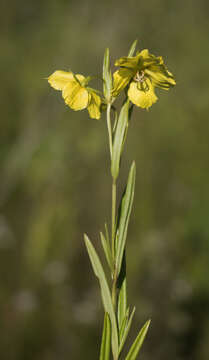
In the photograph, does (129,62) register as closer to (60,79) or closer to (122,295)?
(60,79)

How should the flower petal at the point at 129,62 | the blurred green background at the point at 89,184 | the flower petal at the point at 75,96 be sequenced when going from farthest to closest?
the blurred green background at the point at 89,184, the flower petal at the point at 75,96, the flower petal at the point at 129,62

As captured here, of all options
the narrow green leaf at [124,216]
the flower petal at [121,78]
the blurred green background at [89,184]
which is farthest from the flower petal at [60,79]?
the blurred green background at [89,184]

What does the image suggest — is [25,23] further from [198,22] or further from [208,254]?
[208,254]

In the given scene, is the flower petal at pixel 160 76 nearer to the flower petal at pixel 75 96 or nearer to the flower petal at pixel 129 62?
the flower petal at pixel 129 62

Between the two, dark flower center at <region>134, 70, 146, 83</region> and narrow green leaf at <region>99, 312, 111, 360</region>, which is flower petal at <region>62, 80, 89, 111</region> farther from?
narrow green leaf at <region>99, 312, 111, 360</region>

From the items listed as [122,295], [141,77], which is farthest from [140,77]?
[122,295]

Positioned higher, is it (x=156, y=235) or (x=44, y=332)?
(x=156, y=235)

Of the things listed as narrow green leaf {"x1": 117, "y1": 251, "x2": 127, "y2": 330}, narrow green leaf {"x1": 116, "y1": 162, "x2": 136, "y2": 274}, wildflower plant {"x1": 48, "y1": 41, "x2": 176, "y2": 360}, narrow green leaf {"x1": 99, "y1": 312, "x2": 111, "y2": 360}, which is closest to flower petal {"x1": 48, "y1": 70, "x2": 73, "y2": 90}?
wildflower plant {"x1": 48, "y1": 41, "x2": 176, "y2": 360}

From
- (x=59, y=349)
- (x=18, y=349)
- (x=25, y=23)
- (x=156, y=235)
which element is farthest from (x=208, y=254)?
(x=25, y=23)
